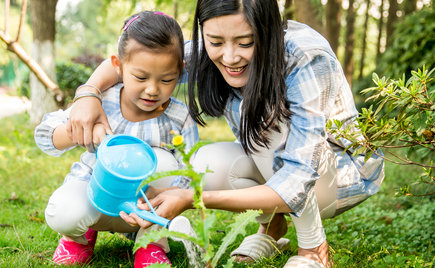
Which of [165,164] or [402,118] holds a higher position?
[402,118]

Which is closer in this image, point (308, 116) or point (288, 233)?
point (308, 116)

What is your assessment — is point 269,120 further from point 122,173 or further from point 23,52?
point 23,52

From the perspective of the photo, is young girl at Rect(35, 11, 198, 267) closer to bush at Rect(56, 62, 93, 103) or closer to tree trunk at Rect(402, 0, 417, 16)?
bush at Rect(56, 62, 93, 103)

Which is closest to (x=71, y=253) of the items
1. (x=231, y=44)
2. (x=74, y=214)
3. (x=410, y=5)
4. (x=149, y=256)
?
(x=74, y=214)

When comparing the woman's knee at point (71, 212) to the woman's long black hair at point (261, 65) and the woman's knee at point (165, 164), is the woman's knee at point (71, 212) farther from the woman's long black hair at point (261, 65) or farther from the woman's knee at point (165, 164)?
the woman's long black hair at point (261, 65)

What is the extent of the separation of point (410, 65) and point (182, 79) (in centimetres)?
266

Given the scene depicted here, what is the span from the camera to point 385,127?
1.73m

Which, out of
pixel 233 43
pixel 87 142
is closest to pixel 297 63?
pixel 233 43

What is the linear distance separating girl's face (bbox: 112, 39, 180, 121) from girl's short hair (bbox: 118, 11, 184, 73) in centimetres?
2

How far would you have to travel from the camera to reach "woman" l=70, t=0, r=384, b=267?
1.70 metres

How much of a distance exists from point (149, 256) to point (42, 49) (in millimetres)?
4555

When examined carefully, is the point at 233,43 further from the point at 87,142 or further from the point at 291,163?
Result: the point at 87,142

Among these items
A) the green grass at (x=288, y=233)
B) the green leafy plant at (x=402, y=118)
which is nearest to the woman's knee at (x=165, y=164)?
the green grass at (x=288, y=233)

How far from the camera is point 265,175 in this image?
2.03 m
